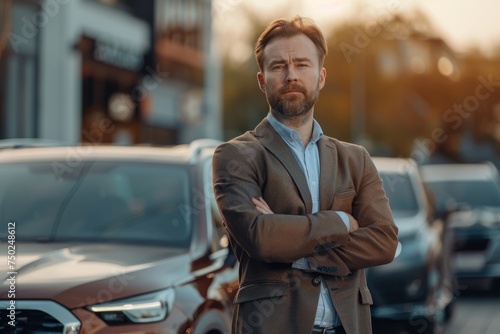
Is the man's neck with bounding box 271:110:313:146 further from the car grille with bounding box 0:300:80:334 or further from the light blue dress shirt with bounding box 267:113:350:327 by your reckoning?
the car grille with bounding box 0:300:80:334

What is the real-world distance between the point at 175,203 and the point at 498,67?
73.3 meters

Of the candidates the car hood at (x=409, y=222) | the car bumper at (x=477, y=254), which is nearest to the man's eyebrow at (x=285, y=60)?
the car hood at (x=409, y=222)

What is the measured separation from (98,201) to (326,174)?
2.98m

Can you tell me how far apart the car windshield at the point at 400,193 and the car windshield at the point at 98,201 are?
5045mm

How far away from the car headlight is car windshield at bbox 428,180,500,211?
11295 mm

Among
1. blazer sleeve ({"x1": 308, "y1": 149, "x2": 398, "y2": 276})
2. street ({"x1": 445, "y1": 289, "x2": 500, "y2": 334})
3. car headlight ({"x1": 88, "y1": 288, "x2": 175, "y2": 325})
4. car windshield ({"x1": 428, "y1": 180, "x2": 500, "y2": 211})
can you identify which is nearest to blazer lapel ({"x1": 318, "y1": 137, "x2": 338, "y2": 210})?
blazer sleeve ({"x1": 308, "y1": 149, "x2": 398, "y2": 276})

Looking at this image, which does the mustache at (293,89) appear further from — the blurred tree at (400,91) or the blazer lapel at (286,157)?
the blurred tree at (400,91)

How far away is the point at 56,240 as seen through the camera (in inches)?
248

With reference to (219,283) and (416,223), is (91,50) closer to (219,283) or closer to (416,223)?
(416,223)

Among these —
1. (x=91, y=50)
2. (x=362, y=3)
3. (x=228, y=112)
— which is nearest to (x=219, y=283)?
(x=91, y=50)

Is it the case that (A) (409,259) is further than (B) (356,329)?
Yes

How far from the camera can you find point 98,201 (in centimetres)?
669

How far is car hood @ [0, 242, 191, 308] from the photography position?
5211 mm

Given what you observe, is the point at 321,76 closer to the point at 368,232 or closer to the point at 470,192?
the point at 368,232
